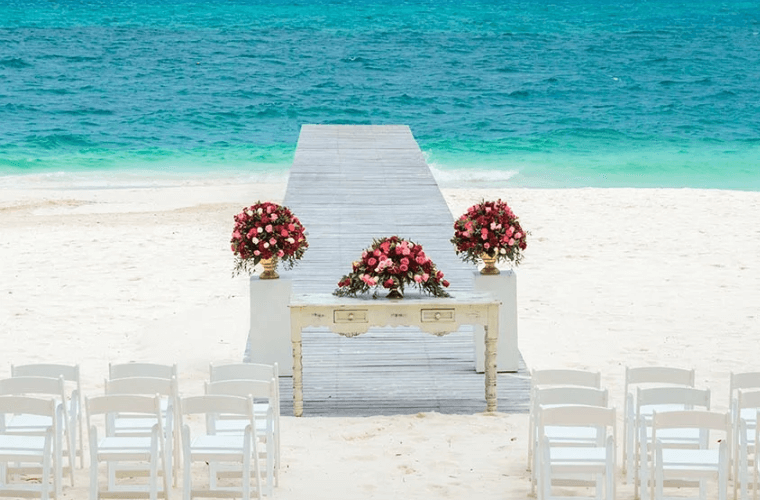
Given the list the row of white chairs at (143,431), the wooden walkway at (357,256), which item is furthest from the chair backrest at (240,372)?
the wooden walkway at (357,256)

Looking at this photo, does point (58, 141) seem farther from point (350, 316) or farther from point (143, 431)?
point (143, 431)

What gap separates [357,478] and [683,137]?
31.4 metres

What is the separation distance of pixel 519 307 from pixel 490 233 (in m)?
3.76

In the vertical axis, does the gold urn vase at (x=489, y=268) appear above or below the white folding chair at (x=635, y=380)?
above

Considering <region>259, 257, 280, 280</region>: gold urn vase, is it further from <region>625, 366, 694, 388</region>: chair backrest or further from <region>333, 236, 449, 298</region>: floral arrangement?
<region>625, 366, 694, 388</region>: chair backrest

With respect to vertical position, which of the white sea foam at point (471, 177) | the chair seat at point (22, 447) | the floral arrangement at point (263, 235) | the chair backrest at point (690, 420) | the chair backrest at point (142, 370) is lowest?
the chair seat at point (22, 447)

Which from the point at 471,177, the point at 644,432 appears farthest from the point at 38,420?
the point at 471,177

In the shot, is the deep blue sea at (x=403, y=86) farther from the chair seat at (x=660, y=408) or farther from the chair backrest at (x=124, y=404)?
the chair backrest at (x=124, y=404)

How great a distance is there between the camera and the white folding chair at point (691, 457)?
6.54 meters

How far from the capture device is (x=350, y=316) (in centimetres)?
914

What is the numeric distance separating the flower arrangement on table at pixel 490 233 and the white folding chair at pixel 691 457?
10.3 feet

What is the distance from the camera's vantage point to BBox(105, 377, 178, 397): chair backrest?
752 cm

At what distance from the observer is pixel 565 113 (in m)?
41.0

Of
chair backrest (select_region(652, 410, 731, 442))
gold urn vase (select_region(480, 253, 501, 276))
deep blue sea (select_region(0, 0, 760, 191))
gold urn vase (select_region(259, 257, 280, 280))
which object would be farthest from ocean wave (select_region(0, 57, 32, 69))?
chair backrest (select_region(652, 410, 731, 442))
